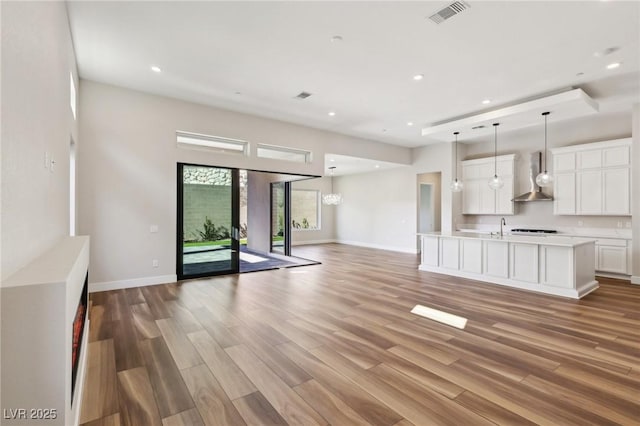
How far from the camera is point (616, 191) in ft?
20.9

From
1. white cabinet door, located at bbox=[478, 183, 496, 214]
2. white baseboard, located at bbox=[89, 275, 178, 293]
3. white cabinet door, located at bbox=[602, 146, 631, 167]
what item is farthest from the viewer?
white cabinet door, located at bbox=[478, 183, 496, 214]

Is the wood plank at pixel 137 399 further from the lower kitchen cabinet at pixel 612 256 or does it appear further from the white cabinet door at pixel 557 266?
the lower kitchen cabinet at pixel 612 256

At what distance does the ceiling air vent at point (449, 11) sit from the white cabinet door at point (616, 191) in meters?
5.77

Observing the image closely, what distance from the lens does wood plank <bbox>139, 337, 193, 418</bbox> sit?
2168 millimetres

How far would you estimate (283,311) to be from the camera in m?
4.20

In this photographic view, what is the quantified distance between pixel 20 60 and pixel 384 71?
4.22 meters

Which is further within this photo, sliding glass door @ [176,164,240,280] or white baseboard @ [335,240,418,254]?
white baseboard @ [335,240,418,254]

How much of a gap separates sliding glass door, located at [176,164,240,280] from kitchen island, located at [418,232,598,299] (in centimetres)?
459

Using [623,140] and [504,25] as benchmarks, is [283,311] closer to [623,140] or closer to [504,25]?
[504,25]

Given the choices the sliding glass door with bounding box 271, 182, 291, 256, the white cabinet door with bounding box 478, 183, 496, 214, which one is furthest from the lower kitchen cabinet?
the sliding glass door with bounding box 271, 182, 291, 256

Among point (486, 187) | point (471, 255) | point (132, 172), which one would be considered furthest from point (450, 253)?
point (132, 172)

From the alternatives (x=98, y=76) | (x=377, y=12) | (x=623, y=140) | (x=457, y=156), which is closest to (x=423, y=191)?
(x=457, y=156)

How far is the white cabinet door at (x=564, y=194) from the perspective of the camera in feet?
22.9

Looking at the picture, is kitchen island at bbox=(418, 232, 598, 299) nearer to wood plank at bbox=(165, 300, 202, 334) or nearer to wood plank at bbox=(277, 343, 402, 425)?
wood plank at bbox=(277, 343, 402, 425)
